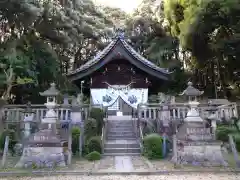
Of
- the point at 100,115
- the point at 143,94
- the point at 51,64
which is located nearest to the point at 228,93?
the point at 143,94

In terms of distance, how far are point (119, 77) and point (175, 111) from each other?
21.2 ft

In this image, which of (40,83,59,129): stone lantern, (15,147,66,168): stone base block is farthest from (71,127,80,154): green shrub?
(15,147,66,168): stone base block

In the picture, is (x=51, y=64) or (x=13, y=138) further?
(x=51, y=64)

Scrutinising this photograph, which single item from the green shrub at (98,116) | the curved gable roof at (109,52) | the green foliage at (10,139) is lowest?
the green foliage at (10,139)

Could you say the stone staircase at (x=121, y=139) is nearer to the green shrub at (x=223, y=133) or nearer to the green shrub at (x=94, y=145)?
the green shrub at (x=94, y=145)

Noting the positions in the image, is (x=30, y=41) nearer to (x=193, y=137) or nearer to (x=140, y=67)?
(x=140, y=67)

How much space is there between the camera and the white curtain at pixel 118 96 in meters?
18.5

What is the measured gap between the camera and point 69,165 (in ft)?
29.6

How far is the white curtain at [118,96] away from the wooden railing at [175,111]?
355cm

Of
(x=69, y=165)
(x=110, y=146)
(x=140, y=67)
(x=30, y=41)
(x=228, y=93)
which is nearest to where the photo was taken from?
(x=69, y=165)

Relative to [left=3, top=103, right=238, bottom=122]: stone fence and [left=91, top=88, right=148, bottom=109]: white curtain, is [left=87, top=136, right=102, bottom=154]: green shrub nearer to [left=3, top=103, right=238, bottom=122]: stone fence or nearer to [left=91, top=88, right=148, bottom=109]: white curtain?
[left=3, top=103, right=238, bottom=122]: stone fence

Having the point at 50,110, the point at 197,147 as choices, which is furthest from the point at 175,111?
the point at 50,110

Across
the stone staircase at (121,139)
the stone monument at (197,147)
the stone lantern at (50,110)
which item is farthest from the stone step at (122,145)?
the stone lantern at (50,110)

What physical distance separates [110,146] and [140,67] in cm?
804
